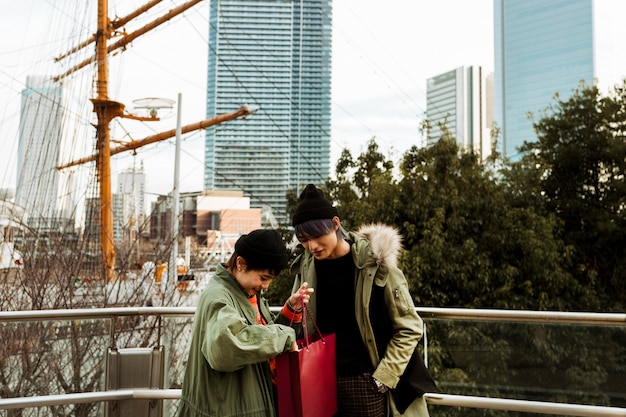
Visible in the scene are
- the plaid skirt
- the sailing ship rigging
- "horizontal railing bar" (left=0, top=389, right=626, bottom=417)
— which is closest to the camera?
the plaid skirt

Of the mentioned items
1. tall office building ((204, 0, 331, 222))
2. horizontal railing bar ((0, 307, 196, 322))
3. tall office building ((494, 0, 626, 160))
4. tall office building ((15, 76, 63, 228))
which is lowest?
horizontal railing bar ((0, 307, 196, 322))

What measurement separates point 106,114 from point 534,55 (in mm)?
99187

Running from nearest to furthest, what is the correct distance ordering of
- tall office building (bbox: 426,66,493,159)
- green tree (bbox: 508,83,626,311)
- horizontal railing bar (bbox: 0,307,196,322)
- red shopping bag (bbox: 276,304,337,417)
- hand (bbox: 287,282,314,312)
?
1. red shopping bag (bbox: 276,304,337,417)
2. hand (bbox: 287,282,314,312)
3. horizontal railing bar (bbox: 0,307,196,322)
4. green tree (bbox: 508,83,626,311)
5. tall office building (bbox: 426,66,493,159)

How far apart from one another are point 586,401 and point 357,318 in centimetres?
175

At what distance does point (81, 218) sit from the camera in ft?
22.9

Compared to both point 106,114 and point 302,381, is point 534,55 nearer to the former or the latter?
point 106,114

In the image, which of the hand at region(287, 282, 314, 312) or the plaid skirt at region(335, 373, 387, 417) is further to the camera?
the plaid skirt at region(335, 373, 387, 417)

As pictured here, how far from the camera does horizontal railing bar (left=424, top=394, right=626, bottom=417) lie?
109 inches

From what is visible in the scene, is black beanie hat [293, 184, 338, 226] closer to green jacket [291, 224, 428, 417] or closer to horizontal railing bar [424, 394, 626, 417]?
green jacket [291, 224, 428, 417]

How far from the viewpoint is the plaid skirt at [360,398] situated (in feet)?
6.85

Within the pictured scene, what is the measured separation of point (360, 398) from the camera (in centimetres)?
209

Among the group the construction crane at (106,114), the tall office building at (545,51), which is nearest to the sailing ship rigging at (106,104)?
the construction crane at (106,114)

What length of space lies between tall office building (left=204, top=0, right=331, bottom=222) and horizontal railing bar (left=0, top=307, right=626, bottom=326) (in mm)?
51515

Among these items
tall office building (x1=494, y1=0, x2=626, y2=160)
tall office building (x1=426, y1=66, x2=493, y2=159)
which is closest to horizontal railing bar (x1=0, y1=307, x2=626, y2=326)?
tall office building (x1=426, y1=66, x2=493, y2=159)
